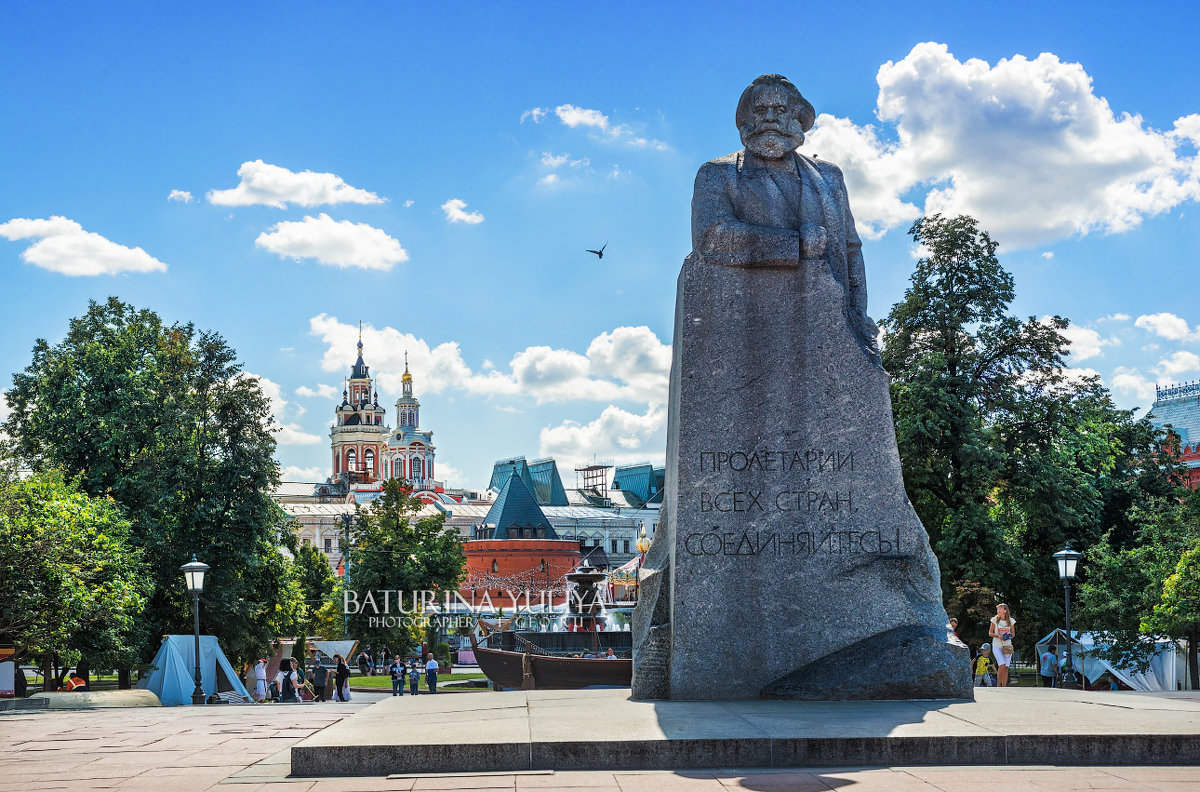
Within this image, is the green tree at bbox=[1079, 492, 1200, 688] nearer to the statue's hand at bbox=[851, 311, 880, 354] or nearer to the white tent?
the white tent

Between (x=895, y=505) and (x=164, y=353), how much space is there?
2945 centimetres

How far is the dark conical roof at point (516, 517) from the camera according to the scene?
91.2 meters

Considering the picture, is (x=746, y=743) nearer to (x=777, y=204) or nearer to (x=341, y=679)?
(x=777, y=204)

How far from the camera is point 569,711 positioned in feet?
26.4

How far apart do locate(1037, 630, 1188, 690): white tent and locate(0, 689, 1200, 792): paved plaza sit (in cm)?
1535

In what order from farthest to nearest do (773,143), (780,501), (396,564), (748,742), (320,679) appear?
1. (396,564)
2. (320,679)
3. (773,143)
4. (780,501)
5. (748,742)

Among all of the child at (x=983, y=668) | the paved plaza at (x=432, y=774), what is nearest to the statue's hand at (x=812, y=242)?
the paved plaza at (x=432, y=774)

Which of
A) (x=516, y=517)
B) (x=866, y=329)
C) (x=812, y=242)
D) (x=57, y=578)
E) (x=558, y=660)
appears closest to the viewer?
(x=812, y=242)

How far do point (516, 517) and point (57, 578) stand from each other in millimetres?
71219

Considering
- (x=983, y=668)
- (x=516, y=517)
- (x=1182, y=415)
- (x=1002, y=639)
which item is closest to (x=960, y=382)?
(x=983, y=668)

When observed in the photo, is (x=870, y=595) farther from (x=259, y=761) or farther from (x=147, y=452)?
(x=147, y=452)

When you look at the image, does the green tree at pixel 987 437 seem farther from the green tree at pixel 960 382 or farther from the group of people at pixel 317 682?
the group of people at pixel 317 682

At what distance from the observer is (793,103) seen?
10.2m

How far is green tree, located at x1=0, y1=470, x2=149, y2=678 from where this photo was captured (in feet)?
67.4
